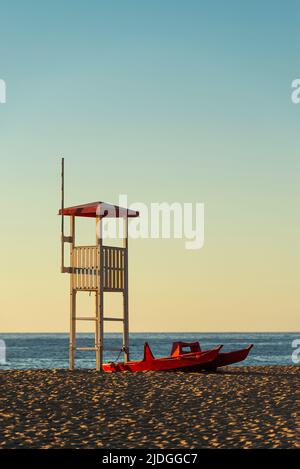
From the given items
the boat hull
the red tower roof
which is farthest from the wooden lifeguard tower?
the boat hull

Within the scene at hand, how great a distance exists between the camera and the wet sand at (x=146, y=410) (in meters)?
16.2

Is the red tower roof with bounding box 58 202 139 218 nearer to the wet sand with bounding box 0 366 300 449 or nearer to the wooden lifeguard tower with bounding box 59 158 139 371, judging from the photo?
the wooden lifeguard tower with bounding box 59 158 139 371

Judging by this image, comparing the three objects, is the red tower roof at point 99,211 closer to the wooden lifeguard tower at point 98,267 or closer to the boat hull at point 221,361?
the wooden lifeguard tower at point 98,267

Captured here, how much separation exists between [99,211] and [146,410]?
11.2m

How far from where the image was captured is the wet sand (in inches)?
637

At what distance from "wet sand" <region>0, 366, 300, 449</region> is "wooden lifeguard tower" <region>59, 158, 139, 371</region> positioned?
8.38 feet

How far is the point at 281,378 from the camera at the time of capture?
90.4ft

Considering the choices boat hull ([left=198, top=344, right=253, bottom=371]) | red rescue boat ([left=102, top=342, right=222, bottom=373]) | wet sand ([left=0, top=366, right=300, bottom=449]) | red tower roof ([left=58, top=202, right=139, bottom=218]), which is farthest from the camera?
red tower roof ([left=58, top=202, right=139, bottom=218])

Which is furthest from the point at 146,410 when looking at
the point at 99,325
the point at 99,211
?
the point at 99,211

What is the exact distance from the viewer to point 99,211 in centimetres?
2980

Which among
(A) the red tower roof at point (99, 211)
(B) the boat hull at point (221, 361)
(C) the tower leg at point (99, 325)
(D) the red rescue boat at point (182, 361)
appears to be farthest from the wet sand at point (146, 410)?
(A) the red tower roof at point (99, 211)
